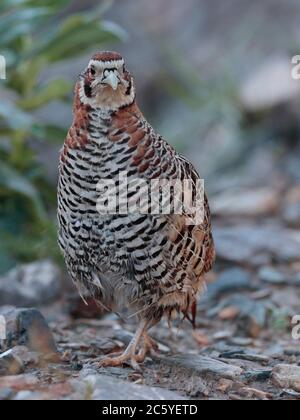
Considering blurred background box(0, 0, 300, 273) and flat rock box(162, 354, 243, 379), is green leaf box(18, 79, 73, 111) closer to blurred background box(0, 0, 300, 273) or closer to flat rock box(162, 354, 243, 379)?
blurred background box(0, 0, 300, 273)

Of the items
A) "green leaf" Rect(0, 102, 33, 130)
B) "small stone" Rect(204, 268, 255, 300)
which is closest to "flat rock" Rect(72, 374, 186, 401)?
"small stone" Rect(204, 268, 255, 300)

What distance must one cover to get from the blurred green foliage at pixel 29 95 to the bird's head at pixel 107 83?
2085mm

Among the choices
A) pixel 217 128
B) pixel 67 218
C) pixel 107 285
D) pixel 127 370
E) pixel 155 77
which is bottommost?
pixel 127 370

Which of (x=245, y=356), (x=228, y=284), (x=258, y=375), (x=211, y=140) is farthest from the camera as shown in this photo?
(x=211, y=140)

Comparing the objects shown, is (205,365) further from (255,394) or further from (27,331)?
(27,331)

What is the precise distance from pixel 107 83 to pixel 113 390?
57.2 inches

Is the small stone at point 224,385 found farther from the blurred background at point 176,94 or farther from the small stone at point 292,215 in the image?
the small stone at point 292,215

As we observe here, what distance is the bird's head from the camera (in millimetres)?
4375

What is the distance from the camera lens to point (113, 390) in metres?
3.88

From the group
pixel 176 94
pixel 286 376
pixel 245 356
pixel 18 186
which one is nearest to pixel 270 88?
pixel 176 94

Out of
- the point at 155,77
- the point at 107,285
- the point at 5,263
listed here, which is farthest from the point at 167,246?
the point at 155,77

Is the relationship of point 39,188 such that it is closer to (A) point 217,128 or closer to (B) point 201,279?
(B) point 201,279

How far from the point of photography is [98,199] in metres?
4.41

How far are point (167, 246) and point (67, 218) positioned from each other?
518 millimetres
